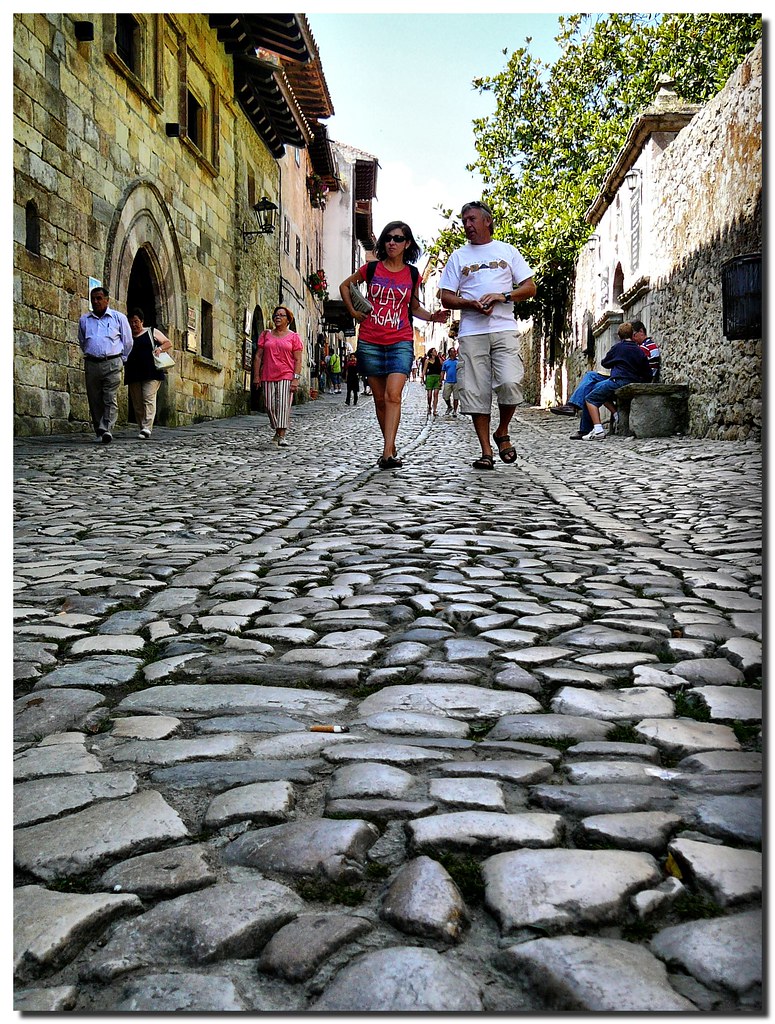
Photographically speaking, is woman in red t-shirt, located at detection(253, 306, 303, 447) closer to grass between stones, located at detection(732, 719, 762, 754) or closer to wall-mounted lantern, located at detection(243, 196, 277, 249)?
wall-mounted lantern, located at detection(243, 196, 277, 249)

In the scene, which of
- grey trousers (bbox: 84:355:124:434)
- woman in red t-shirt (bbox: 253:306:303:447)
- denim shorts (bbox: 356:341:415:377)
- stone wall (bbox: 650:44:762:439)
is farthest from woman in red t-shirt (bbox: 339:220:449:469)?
Answer: woman in red t-shirt (bbox: 253:306:303:447)

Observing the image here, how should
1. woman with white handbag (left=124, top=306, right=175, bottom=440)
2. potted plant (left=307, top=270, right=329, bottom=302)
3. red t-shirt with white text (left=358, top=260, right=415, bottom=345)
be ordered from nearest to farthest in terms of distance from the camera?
red t-shirt with white text (left=358, top=260, right=415, bottom=345)
woman with white handbag (left=124, top=306, right=175, bottom=440)
potted plant (left=307, top=270, right=329, bottom=302)

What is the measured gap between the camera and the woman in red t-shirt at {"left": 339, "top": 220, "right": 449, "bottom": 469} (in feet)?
24.3

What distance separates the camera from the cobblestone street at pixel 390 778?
1137 millimetres

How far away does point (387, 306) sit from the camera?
747 centimetres

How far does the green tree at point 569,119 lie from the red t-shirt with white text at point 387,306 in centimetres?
1609

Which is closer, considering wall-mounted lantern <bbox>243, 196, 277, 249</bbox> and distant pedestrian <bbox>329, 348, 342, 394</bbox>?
wall-mounted lantern <bbox>243, 196, 277, 249</bbox>

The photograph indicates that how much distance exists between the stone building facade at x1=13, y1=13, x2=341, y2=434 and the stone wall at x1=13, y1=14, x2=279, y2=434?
3cm

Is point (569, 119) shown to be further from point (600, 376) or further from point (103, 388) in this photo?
point (103, 388)

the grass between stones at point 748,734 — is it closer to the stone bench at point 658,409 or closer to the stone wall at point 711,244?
the stone wall at point 711,244

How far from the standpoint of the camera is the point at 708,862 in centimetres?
135

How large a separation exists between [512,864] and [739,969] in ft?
1.17

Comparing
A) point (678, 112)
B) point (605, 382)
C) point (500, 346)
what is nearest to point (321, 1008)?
point (500, 346)
